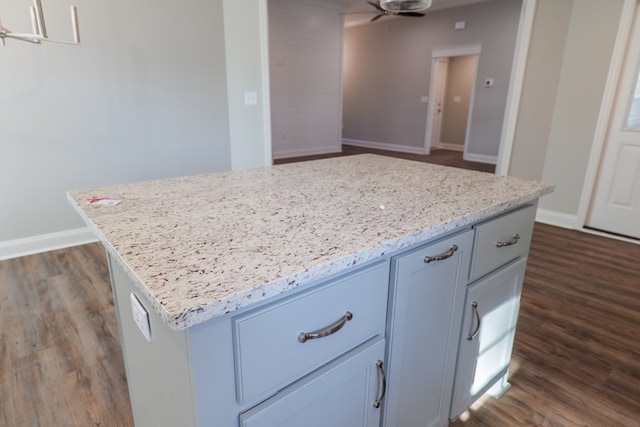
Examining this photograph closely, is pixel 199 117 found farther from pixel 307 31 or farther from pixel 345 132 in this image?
pixel 345 132

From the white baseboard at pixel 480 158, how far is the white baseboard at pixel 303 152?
271 centimetres

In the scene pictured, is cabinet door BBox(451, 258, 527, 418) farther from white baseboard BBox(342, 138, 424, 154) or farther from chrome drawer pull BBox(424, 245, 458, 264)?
white baseboard BBox(342, 138, 424, 154)

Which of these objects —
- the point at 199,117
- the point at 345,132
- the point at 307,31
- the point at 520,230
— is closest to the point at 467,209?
the point at 520,230

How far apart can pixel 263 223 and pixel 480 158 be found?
7.27 metres

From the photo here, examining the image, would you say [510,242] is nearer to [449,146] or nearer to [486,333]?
[486,333]

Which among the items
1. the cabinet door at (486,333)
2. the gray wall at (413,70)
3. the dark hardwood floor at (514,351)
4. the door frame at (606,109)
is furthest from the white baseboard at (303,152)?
the cabinet door at (486,333)

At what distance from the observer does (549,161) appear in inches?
151

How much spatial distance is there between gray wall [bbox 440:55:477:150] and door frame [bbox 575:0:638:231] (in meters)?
5.28

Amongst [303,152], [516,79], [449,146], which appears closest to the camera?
[516,79]

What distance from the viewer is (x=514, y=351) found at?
6.48 ft

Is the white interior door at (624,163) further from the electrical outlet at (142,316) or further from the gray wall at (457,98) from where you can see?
the gray wall at (457,98)

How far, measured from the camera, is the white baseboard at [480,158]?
7.12m

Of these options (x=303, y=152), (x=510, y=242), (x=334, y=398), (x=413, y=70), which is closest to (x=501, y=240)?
(x=510, y=242)

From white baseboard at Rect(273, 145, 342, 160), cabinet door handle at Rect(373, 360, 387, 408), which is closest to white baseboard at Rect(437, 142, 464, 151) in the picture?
white baseboard at Rect(273, 145, 342, 160)
